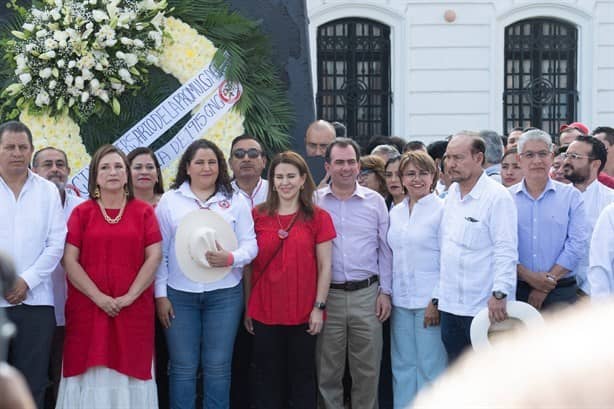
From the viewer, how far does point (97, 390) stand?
5.42 metres

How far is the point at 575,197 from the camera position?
18.5ft

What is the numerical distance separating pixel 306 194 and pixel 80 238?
4.59 feet

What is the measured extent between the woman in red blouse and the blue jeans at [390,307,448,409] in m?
0.57

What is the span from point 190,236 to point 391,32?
13.4 metres

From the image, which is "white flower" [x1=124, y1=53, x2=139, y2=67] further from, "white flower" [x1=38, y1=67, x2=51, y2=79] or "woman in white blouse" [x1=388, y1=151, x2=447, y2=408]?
"woman in white blouse" [x1=388, y1=151, x2=447, y2=408]

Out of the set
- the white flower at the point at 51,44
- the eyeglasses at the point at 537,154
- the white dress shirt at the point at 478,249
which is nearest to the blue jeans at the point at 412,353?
the white dress shirt at the point at 478,249

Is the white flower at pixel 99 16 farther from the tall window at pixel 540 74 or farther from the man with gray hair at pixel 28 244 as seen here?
the tall window at pixel 540 74

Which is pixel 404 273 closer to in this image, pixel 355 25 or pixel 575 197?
pixel 575 197

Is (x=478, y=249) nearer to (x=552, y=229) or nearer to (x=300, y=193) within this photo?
(x=552, y=229)

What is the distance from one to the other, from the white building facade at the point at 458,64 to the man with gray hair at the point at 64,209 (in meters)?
12.4

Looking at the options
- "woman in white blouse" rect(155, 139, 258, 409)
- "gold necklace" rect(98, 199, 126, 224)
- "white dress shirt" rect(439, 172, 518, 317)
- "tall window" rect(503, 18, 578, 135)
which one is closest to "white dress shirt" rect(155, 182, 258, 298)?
"woman in white blouse" rect(155, 139, 258, 409)

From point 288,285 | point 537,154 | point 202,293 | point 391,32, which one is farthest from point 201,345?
point 391,32

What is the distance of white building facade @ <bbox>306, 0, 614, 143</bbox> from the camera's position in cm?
1830

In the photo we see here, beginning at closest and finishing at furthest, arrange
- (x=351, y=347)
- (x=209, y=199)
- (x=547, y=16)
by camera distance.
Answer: (x=209, y=199) → (x=351, y=347) → (x=547, y=16)
